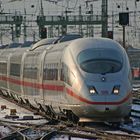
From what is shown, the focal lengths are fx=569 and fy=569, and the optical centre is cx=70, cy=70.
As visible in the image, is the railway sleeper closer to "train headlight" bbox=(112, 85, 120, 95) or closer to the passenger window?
"train headlight" bbox=(112, 85, 120, 95)

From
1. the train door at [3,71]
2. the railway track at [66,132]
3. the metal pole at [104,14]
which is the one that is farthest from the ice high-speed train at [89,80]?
the metal pole at [104,14]

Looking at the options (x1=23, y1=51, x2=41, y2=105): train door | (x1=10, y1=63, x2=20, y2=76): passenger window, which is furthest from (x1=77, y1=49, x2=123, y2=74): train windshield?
(x1=10, y1=63, x2=20, y2=76): passenger window

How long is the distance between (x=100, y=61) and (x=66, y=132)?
7.51 feet

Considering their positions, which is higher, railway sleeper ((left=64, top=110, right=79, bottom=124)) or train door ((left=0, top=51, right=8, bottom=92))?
railway sleeper ((left=64, top=110, right=79, bottom=124))

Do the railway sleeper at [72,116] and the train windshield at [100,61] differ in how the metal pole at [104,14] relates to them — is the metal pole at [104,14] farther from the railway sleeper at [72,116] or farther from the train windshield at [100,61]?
the train windshield at [100,61]

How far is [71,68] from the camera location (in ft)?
50.1

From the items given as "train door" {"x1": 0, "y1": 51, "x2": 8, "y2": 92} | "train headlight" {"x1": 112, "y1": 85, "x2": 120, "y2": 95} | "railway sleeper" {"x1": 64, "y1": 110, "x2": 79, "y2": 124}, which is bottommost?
"train door" {"x1": 0, "y1": 51, "x2": 8, "y2": 92}

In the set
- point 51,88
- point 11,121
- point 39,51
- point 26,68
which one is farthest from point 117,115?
point 26,68

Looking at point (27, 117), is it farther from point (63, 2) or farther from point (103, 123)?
point (63, 2)

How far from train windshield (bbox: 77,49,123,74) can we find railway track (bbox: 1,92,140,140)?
1.56 meters

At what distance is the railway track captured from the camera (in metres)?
13.1

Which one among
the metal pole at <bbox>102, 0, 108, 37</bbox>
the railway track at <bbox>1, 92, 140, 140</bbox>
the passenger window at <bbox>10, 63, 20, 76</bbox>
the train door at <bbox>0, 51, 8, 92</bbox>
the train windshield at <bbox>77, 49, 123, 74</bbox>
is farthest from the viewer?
the metal pole at <bbox>102, 0, 108, 37</bbox>

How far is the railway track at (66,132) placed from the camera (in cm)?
1314

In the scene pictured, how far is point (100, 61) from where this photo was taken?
49.4ft
